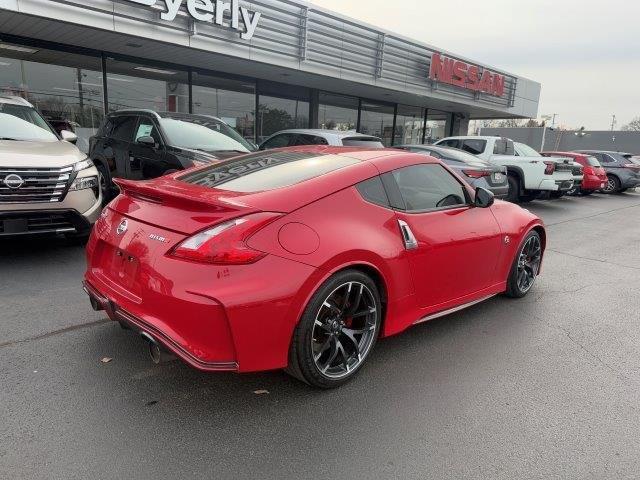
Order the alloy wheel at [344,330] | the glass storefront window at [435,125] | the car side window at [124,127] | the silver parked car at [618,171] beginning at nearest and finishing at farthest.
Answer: the alloy wheel at [344,330]
the car side window at [124,127]
the silver parked car at [618,171]
the glass storefront window at [435,125]

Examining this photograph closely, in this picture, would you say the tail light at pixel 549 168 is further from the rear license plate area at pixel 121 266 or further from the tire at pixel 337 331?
the rear license plate area at pixel 121 266

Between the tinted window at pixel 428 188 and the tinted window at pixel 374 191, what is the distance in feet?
0.65

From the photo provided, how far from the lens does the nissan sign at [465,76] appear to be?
17.4m

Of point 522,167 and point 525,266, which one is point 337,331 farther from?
point 522,167

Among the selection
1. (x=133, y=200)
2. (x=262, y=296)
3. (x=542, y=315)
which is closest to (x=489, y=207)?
(x=542, y=315)

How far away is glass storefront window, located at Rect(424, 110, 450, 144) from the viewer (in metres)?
24.1

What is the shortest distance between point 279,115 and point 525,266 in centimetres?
1357

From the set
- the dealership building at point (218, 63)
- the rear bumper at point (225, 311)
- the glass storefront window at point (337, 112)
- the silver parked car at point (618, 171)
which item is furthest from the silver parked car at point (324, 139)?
the silver parked car at point (618, 171)

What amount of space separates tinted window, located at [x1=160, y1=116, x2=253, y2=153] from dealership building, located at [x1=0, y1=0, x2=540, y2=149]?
12.0 ft

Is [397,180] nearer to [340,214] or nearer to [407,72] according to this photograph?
[340,214]

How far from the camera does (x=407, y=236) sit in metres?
3.25

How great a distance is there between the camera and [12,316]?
380 centimetres

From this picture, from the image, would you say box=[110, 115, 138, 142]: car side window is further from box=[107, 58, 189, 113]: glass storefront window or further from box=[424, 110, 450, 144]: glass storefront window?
box=[424, 110, 450, 144]: glass storefront window

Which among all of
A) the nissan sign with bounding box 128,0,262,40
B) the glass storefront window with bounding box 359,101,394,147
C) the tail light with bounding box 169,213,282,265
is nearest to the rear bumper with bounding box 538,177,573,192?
the nissan sign with bounding box 128,0,262,40
